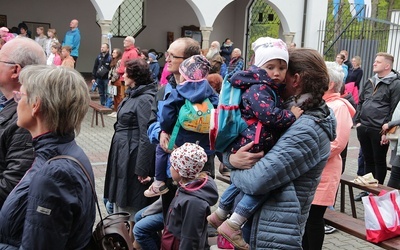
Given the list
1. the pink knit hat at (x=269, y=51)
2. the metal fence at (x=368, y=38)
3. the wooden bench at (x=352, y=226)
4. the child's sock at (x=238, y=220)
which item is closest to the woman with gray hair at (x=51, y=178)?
the child's sock at (x=238, y=220)

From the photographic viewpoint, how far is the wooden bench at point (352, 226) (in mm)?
3752

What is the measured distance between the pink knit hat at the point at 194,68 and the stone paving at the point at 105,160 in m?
2.60

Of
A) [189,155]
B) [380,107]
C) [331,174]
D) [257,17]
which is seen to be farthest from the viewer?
[257,17]

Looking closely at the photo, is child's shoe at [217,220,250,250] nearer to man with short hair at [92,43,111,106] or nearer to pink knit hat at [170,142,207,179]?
pink knit hat at [170,142,207,179]

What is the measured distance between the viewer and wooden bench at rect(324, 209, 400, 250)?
375 cm

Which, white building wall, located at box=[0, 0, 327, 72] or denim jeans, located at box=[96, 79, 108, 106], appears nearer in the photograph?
denim jeans, located at box=[96, 79, 108, 106]

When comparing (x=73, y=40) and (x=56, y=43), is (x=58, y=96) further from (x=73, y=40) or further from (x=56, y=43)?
(x=73, y=40)

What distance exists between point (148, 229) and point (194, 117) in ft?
3.59

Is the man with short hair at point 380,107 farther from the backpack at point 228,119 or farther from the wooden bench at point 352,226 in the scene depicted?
the backpack at point 228,119

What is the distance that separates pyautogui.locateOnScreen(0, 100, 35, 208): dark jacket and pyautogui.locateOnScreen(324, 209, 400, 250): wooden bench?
9.10 feet

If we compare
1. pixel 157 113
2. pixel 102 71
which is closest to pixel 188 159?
pixel 157 113

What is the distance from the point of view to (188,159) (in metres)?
3.09

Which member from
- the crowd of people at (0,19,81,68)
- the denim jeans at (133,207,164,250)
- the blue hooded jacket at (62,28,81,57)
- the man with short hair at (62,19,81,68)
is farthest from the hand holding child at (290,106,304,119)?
the blue hooded jacket at (62,28,81,57)

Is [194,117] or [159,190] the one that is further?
[159,190]
